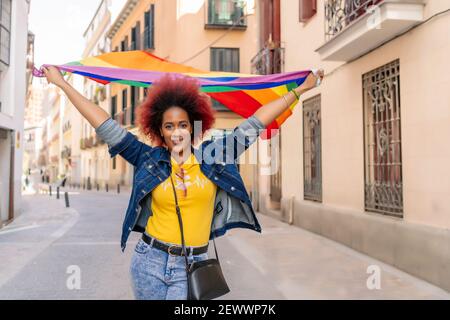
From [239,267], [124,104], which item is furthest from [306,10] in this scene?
[124,104]

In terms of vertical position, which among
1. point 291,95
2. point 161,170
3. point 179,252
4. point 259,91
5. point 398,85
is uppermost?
point 398,85

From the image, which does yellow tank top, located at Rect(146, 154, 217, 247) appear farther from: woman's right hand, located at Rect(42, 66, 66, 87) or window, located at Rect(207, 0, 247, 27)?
window, located at Rect(207, 0, 247, 27)

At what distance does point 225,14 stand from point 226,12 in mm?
107

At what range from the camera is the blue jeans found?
8.03 feet

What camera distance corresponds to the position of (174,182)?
8.12 ft

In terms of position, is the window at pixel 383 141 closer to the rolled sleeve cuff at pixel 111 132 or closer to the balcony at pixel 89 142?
the rolled sleeve cuff at pixel 111 132

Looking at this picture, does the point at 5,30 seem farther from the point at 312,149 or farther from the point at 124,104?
the point at 124,104

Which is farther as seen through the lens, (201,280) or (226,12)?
(226,12)

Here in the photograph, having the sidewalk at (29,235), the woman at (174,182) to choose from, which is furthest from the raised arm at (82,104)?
the sidewalk at (29,235)

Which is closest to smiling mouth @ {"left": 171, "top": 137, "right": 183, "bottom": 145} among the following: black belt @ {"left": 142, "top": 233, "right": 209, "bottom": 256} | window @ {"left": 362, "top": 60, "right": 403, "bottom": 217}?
black belt @ {"left": 142, "top": 233, "right": 209, "bottom": 256}
